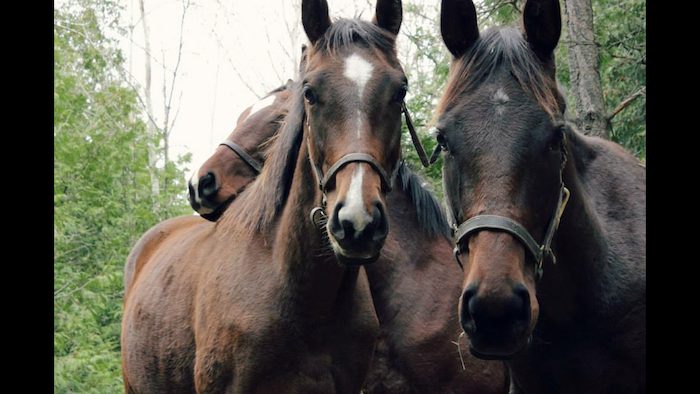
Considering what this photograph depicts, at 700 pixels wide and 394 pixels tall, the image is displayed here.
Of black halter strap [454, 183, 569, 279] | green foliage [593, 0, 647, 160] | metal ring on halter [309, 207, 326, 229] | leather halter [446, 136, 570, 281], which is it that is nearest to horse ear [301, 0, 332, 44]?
metal ring on halter [309, 207, 326, 229]

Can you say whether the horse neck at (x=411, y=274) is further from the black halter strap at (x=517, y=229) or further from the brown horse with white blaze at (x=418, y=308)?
the black halter strap at (x=517, y=229)

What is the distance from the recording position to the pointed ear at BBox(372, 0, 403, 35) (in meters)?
3.94

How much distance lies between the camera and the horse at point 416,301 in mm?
4148

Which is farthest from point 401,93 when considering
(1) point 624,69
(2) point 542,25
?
(1) point 624,69

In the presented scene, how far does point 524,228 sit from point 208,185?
2656mm

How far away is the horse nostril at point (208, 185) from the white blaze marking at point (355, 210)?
6.01ft

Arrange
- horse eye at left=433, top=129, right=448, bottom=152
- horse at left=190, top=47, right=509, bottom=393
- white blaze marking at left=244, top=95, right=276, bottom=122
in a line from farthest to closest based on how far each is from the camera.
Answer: white blaze marking at left=244, top=95, right=276, bottom=122 < horse at left=190, top=47, right=509, bottom=393 < horse eye at left=433, top=129, right=448, bottom=152

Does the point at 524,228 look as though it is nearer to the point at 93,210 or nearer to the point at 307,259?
the point at 307,259

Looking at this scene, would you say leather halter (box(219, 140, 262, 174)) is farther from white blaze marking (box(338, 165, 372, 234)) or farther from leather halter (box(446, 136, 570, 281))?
leather halter (box(446, 136, 570, 281))
